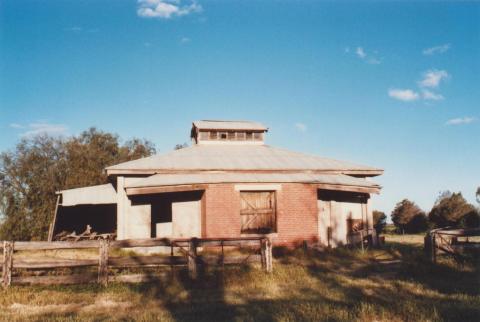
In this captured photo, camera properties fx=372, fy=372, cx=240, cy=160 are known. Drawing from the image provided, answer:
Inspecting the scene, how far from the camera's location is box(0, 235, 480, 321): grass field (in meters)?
6.24

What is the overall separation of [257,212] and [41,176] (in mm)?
30242

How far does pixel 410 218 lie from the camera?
32.8 m

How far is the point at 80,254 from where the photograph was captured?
14305 millimetres

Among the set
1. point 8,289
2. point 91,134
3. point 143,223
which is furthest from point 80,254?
point 91,134

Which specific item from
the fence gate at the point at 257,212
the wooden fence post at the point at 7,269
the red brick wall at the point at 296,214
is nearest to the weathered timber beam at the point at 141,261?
the wooden fence post at the point at 7,269

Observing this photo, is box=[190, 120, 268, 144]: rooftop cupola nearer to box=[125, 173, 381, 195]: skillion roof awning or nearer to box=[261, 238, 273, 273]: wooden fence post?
box=[125, 173, 381, 195]: skillion roof awning

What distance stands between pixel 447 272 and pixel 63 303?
905 centimetres

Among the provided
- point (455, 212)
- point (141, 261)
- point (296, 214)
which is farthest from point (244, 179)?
point (455, 212)

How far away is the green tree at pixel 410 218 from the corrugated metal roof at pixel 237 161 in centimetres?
1757

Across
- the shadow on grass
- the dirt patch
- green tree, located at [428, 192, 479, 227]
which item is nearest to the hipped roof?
the shadow on grass

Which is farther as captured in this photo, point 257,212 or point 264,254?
point 257,212

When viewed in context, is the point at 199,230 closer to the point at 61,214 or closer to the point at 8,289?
the point at 8,289

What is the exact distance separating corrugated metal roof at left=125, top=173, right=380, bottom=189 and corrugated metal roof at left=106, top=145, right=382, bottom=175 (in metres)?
0.54

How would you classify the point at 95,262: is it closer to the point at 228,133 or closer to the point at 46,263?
the point at 46,263
